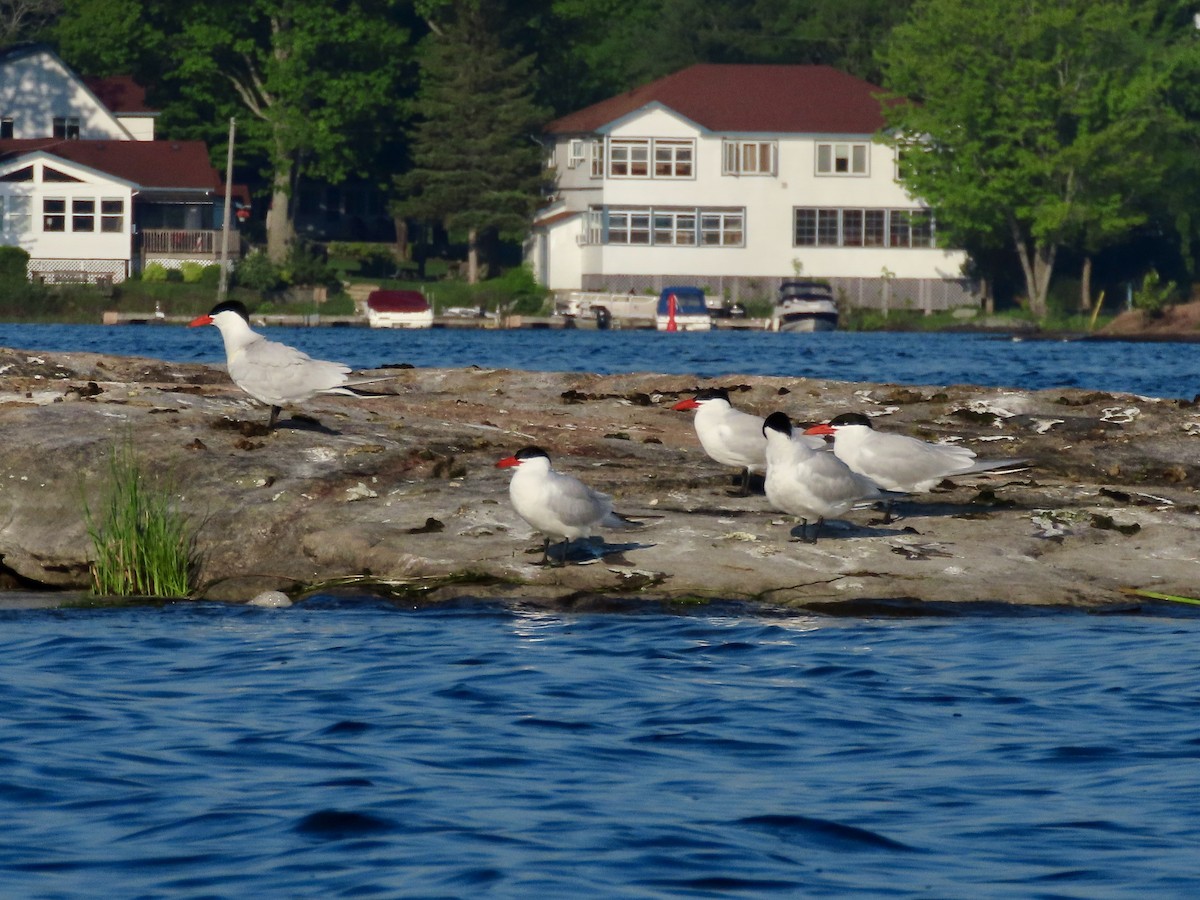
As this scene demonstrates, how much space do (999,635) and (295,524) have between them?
535 centimetres

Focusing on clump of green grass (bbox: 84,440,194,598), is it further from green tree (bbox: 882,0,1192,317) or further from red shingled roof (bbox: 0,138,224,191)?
red shingled roof (bbox: 0,138,224,191)

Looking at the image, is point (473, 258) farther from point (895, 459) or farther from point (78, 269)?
point (895, 459)

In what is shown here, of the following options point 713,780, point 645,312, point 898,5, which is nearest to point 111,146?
point 645,312

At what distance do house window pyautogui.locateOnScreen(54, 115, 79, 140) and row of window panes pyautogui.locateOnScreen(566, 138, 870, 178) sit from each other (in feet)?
83.3

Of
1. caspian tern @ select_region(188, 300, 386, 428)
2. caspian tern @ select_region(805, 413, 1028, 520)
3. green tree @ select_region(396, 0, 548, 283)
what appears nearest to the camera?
caspian tern @ select_region(805, 413, 1028, 520)

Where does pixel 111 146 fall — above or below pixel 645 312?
above

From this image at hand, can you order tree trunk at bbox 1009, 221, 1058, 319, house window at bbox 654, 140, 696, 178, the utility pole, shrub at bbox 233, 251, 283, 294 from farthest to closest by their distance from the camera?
house window at bbox 654, 140, 696, 178, tree trunk at bbox 1009, 221, 1058, 319, shrub at bbox 233, 251, 283, 294, the utility pole

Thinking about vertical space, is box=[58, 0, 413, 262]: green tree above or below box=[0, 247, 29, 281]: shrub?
above

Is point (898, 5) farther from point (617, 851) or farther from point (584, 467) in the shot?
point (617, 851)

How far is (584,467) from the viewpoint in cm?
1736

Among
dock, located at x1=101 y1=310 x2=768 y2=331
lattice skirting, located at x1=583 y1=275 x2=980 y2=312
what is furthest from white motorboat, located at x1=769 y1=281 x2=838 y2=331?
lattice skirting, located at x1=583 y1=275 x2=980 y2=312

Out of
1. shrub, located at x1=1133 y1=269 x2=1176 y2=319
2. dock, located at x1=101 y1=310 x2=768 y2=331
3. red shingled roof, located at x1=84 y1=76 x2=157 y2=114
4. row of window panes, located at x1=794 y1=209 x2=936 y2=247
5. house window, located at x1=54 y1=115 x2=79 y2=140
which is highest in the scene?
red shingled roof, located at x1=84 y1=76 x2=157 y2=114

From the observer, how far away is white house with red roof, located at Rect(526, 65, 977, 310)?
89500mm

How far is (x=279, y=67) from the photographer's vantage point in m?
88.0
